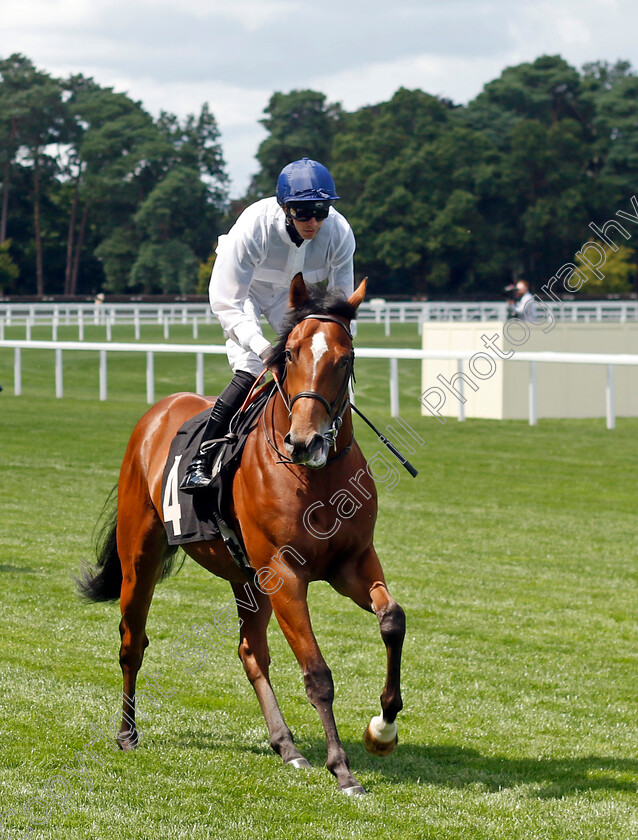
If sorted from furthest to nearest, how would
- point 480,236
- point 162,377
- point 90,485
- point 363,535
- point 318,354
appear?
1. point 480,236
2. point 162,377
3. point 90,485
4. point 363,535
5. point 318,354

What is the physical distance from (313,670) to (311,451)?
75 cm

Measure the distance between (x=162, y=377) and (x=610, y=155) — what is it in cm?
4653

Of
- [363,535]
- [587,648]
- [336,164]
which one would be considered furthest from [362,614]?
[336,164]

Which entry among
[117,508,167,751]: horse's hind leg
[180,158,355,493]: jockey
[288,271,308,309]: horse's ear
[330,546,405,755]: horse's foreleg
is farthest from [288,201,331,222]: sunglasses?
[117,508,167,751]: horse's hind leg

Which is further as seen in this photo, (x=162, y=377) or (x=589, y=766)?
(x=162, y=377)

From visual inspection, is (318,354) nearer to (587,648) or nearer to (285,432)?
(285,432)

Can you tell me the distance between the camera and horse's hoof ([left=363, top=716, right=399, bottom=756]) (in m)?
3.84

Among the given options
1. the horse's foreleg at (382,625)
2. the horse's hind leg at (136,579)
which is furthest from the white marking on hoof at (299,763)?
the horse's hind leg at (136,579)

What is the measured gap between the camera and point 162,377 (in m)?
24.4

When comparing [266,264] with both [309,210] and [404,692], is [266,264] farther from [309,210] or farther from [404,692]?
[404,692]

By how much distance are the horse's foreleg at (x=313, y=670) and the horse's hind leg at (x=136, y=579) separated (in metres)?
1.09

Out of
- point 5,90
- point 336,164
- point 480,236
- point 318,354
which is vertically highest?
point 5,90

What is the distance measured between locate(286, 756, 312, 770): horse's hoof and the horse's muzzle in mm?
1208

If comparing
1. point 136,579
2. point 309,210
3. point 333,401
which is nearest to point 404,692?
point 136,579
